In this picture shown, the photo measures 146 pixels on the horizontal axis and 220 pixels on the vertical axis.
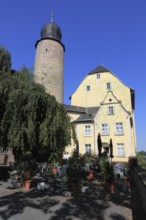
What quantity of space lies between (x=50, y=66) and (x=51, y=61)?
85 cm

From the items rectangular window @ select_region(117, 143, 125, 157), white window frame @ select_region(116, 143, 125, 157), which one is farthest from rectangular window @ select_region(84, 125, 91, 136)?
rectangular window @ select_region(117, 143, 125, 157)

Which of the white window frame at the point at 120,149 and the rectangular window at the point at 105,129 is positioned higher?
the rectangular window at the point at 105,129

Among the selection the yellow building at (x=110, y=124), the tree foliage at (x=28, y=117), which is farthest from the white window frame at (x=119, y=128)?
the tree foliage at (x=28, y=117)

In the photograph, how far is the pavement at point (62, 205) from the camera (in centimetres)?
550

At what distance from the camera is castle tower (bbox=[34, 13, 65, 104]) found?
29906mm

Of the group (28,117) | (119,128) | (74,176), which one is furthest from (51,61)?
(74,176)

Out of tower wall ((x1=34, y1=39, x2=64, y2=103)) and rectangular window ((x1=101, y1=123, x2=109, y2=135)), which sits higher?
tower wall ((x1=34, y1=39, x2=64, y2=103))

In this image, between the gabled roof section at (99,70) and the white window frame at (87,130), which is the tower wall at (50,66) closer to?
the white window frame at (87,130)

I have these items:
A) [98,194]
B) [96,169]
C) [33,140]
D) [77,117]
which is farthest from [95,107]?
[98,194]

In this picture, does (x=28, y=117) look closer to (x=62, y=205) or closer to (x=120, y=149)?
(x=62, y=205)

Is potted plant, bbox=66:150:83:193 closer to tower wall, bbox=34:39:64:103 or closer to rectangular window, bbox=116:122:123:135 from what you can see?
rectangular window, bbox=116:122:123:135

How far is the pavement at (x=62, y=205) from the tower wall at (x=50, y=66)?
72.8ft

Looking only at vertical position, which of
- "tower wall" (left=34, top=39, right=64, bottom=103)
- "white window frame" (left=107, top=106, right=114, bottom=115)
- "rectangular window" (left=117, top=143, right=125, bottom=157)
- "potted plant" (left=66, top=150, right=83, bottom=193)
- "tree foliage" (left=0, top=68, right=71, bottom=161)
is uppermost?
"tower wall" (left=34, top=39, right=64, bottom=103)

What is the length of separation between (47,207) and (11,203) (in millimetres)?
1339
